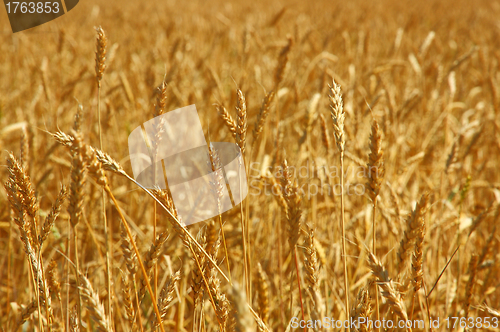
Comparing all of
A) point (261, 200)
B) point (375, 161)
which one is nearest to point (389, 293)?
point (375, 161)

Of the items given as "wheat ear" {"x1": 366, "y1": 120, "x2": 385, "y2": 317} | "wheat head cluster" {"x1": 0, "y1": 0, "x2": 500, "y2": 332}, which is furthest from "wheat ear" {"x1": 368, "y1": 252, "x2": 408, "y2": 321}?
"wheat ear" {"x1": 366, "y1": 120, "x2": 385, "y2": 317}

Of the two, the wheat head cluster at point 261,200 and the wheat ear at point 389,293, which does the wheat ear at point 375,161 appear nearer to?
the wheat head cluster at point 261,200

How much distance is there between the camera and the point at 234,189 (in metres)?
2.02

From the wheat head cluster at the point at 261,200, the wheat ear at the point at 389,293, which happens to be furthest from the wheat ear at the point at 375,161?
the wheat ear at the point at 389,293

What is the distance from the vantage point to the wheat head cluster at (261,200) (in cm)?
92

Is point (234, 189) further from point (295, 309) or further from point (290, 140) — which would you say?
point (290, 140)

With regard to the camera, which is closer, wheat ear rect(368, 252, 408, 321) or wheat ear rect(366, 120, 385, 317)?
wheat ear rect(368, 252, 408, 321)

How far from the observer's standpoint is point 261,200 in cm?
239

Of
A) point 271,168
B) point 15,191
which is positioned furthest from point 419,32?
point 15,191

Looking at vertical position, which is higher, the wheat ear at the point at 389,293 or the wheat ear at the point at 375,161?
the wheat ear at the point at 375,161

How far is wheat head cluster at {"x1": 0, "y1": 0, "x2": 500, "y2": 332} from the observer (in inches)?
36.1

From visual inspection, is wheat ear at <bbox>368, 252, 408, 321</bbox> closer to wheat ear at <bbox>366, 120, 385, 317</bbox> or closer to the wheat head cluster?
the wheat head cluster

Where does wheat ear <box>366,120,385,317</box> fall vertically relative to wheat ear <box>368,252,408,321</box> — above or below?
above

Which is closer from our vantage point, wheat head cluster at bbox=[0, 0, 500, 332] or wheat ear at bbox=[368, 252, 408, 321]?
wheat ear at bbox=[368, 252, 408, 321]
